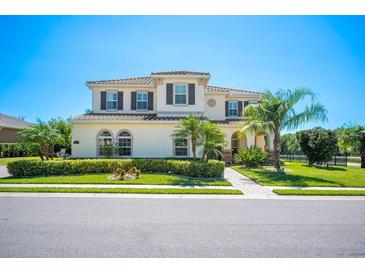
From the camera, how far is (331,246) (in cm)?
437

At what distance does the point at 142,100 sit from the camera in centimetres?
2130

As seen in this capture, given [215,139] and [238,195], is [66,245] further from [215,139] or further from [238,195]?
[215,139]

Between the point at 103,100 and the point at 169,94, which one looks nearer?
the point at 169,94

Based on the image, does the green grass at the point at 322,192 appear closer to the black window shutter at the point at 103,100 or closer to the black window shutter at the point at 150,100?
the black window shutter at the point at 150,100

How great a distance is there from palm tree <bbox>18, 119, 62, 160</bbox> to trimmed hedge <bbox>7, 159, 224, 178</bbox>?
6.76 feet

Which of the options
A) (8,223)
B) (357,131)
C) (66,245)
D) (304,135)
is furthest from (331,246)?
(357,131)

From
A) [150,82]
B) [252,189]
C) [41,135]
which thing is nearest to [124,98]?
[150,82]

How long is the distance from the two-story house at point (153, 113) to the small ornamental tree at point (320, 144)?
12.2 feet

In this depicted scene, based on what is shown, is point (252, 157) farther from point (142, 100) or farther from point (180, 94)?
point (142, 100)

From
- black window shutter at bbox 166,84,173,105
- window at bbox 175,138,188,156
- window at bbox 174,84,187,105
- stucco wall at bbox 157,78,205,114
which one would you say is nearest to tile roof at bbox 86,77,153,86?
stucco wall at bbox 157,78,205,114

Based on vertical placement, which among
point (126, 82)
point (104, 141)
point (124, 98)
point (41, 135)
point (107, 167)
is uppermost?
point (126, 82)

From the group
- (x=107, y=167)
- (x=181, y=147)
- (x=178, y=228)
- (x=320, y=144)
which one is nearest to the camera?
(x=178, y=228)

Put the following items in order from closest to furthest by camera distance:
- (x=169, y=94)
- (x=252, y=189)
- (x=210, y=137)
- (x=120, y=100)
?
(x=252, y=189) < (x=210, y=137) < (x=169, y=94) < (x=120, y=100)

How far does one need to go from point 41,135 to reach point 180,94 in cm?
1109
